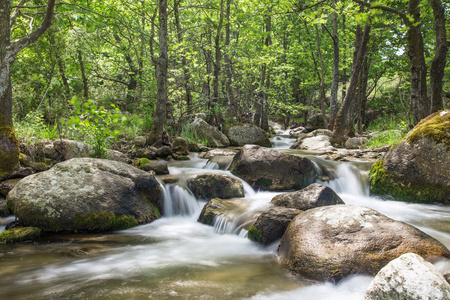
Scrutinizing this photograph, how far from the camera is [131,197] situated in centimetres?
541

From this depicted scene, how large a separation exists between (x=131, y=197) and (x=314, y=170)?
4.92 metres

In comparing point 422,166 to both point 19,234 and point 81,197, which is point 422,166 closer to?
Answer: point 81,197

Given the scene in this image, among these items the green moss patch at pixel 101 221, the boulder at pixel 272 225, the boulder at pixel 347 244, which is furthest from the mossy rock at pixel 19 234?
the boulder at pixel 347 244

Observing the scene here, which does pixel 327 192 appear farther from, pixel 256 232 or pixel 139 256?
pixel 139 256

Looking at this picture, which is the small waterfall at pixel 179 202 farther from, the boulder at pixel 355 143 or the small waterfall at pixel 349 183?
the boulder at pixel 355 143

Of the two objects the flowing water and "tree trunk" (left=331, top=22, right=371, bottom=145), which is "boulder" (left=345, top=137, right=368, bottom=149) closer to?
"tree trunk" (left=331, top=22, right=371, bottom=145)

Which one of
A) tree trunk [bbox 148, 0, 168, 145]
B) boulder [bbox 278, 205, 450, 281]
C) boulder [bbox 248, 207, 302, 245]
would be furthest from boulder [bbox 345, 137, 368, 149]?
boulder [bbox 278, 205, 450, 281]

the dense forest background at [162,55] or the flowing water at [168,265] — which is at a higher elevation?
the dense forest background at [162,55]

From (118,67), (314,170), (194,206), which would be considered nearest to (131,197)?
(194,206)

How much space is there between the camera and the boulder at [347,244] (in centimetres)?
311

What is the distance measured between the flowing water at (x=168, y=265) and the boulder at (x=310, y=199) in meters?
0.84

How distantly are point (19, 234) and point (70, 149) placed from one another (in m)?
3.04

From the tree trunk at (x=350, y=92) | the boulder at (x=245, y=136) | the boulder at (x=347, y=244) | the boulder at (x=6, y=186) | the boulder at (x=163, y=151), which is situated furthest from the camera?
the boulder at (x=245, y=136)

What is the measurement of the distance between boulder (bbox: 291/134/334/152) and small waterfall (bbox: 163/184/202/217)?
7.81m
